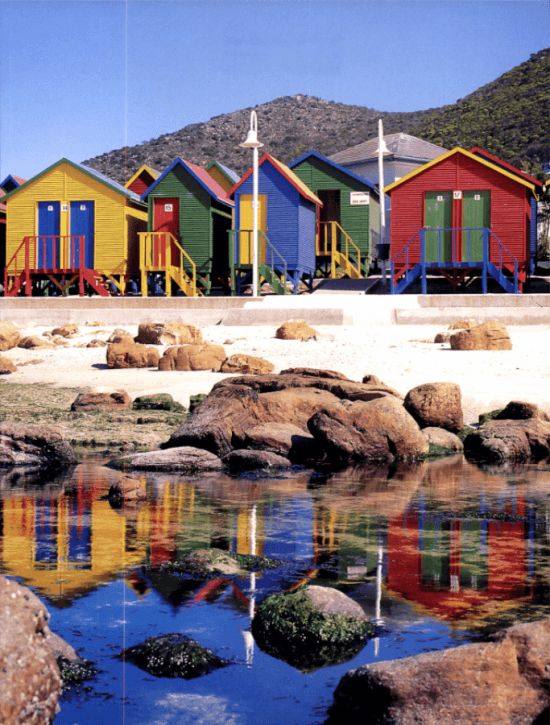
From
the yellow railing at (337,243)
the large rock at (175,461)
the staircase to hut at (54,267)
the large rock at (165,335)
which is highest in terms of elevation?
the yellow railing at (337,243)

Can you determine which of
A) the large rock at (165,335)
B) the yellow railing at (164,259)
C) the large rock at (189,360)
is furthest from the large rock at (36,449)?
the yellow railing at (164,259)

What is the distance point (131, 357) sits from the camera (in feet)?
57.5

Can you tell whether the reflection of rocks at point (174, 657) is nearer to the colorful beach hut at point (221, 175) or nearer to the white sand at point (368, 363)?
the white sand at point (368, 363)

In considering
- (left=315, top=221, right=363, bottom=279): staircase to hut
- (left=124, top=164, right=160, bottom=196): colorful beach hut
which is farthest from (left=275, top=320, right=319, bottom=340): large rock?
(left=124, top=164, right=160, bottom=196): colorful beach hut

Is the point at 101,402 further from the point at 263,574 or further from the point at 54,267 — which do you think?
the point at 54,267

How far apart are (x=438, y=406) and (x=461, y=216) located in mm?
16663

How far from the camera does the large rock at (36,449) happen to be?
10945mm

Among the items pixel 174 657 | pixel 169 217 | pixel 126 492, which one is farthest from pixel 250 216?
pixel 174 657

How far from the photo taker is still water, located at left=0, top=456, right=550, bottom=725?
422cm

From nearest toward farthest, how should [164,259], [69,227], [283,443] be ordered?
[283,443] → [164,259] → [69,227]

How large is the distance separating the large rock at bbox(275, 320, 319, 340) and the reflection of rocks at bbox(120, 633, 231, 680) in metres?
15.9

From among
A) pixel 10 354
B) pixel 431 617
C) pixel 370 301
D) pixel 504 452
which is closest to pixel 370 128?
pixel 370 301

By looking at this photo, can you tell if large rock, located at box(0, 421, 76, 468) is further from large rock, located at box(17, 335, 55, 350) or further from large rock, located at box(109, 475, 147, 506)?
large rock, located at box(17, 335, 55, 350)

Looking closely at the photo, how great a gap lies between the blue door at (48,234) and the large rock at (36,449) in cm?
2036
